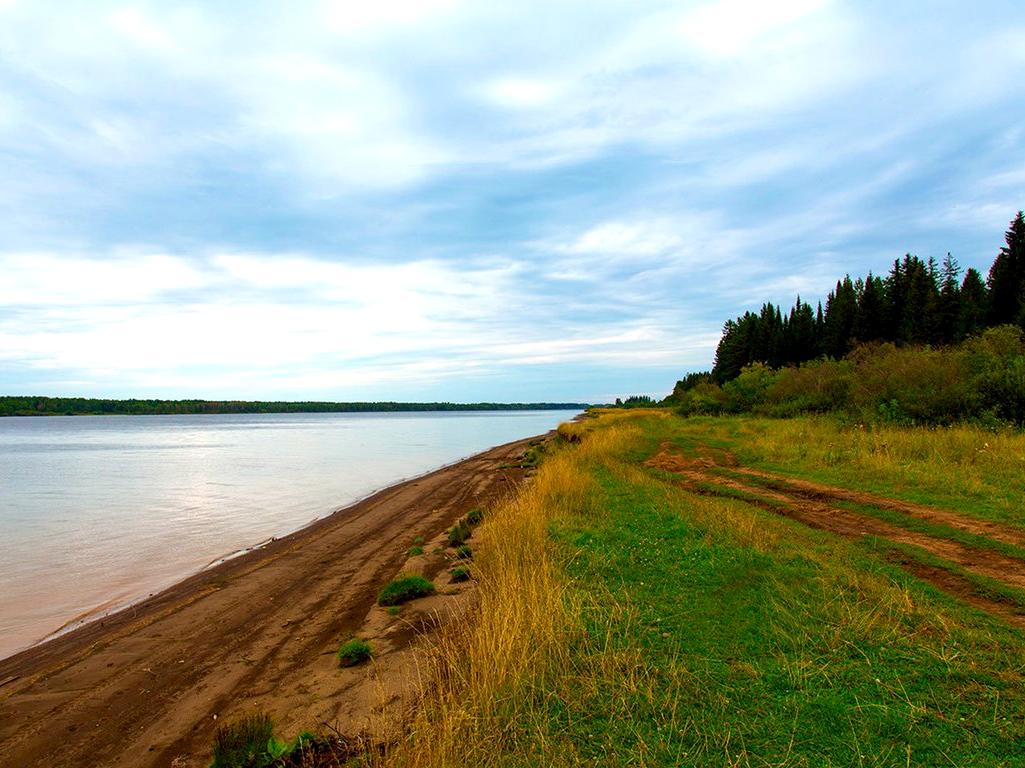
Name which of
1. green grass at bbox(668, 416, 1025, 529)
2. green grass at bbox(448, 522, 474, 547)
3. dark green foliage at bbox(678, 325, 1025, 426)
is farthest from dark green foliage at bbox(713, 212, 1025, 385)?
green grass at bbox(448, 522, 474, 547)

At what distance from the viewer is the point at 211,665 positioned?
764 cm

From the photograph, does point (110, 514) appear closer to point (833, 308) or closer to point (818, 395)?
point (818, 395)

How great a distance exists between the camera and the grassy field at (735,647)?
3855 millimetres

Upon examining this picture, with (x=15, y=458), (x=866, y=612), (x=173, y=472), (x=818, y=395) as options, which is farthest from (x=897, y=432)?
(x=15, y=458)

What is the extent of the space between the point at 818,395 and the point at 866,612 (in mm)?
29598

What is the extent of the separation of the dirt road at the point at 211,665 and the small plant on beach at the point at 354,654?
→ 5.5 inches

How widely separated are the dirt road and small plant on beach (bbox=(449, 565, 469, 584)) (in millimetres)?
195

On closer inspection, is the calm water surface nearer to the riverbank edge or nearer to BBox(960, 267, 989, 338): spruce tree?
the riverbank edge

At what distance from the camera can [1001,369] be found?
19.1 m

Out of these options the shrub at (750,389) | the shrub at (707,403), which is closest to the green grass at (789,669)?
the shrub at (750,389)

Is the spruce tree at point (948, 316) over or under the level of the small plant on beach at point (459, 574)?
over

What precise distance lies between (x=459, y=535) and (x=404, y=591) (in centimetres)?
447

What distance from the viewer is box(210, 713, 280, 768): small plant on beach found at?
4.93 m

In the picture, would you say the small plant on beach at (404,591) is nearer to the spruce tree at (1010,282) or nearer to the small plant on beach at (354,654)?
the small plant on beach at (354,654)
